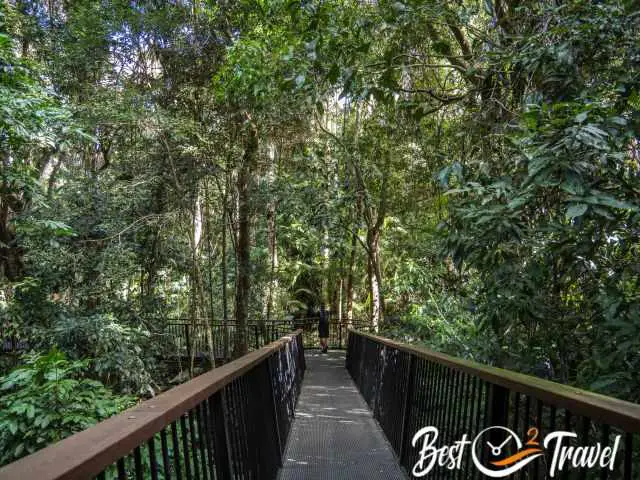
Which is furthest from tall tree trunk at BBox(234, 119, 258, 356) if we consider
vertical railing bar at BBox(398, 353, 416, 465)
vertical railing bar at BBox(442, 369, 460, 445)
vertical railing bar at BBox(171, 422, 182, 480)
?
vertical railing bar at BBox(171, 422, 182, 480)

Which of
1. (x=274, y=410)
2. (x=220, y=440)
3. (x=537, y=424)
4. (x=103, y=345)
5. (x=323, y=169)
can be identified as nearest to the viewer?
(x=537, y=424)

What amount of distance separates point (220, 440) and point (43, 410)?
123 inches

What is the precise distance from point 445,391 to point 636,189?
1.67 meters

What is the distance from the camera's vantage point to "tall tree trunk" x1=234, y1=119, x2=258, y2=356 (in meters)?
11.1

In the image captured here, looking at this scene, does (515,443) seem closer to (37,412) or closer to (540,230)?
(540,230)

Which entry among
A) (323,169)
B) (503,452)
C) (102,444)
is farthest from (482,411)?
(323,169)

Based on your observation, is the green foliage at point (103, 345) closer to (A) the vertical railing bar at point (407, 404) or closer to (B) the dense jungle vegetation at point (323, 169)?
(B) the dense jungle vegetation at point (323, 169)

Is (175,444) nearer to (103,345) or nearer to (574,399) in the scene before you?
(574,399)

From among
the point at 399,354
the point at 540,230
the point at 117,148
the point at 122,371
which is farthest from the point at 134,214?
the point at 540,230

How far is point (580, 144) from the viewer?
2.54m

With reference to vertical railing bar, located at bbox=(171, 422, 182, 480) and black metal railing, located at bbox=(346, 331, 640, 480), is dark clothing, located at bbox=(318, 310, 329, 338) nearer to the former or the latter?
black metal railing, located at bbox=(346, 331, 640, 480)

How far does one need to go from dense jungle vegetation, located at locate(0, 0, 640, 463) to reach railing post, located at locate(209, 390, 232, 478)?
1830 mm

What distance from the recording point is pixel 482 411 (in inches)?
141

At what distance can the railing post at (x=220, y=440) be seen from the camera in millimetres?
2324
